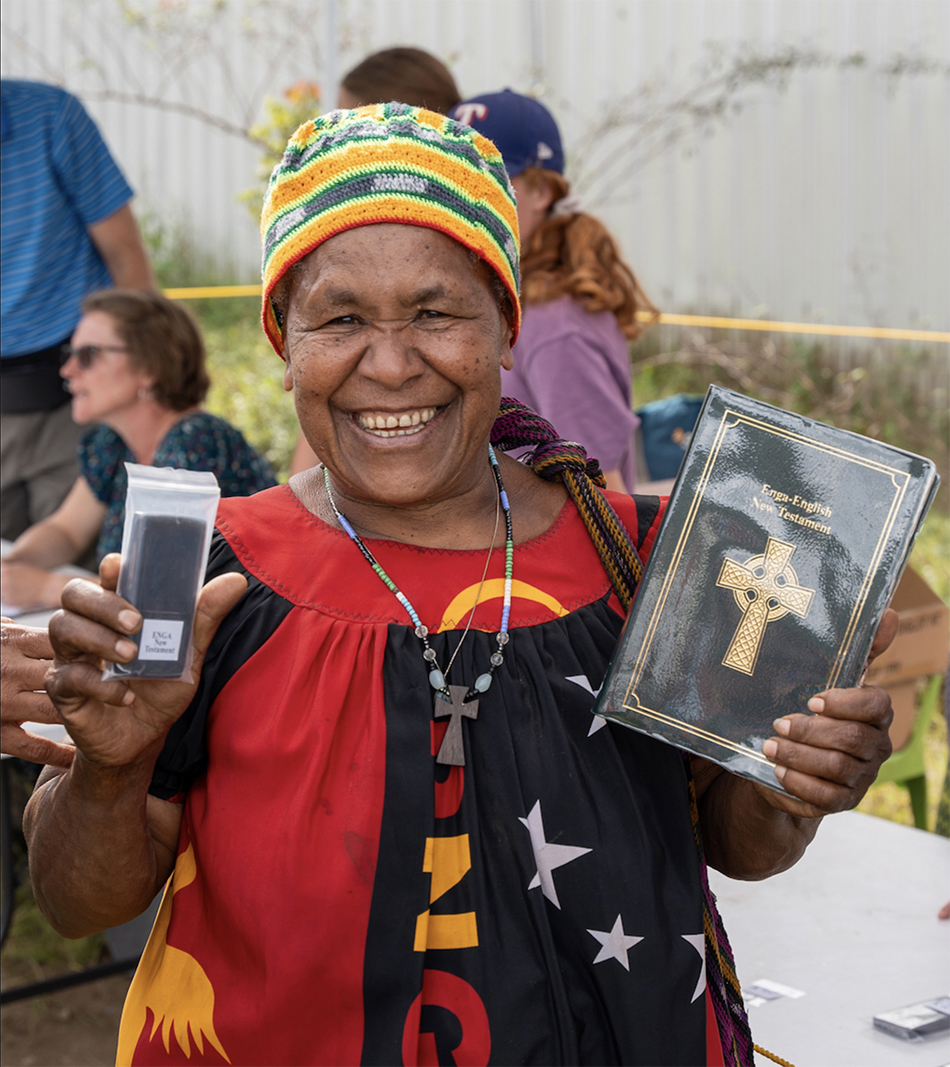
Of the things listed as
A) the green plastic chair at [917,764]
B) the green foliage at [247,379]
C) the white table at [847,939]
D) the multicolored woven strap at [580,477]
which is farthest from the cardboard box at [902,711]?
the green foliage at [247,379]

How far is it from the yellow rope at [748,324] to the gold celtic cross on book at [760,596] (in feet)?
16.7

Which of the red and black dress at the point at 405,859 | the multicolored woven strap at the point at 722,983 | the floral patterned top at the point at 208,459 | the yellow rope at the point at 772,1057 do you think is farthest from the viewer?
the floral patterned top at the point at 208,459

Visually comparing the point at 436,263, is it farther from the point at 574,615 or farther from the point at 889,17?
the point at 889,17

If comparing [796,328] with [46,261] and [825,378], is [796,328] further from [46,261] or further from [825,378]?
[46,261]

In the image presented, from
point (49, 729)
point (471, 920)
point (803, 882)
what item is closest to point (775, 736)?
point (471, 920)

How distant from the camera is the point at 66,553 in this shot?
4211mm

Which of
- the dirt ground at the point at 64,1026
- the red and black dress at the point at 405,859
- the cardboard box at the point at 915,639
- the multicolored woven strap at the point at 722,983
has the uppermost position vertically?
the red and black dress at the point at 405,859

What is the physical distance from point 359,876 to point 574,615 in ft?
1.48

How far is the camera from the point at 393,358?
4.78 feet

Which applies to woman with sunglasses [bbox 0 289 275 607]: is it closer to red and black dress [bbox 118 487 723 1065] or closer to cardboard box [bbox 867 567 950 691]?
cardboard box [bbox 867 567 950 691]

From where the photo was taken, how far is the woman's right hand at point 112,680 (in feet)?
3.84

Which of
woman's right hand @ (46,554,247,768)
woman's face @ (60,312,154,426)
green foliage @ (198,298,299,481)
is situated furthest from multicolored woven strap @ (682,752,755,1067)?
green foliage @ (198,298,299,481)

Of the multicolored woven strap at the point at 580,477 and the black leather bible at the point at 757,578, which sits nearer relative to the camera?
the black leather bible at the point at 757,578

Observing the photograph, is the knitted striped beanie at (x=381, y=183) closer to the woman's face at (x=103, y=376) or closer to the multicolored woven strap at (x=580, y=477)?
the multicolored woven strap at (x=580, y=477)
